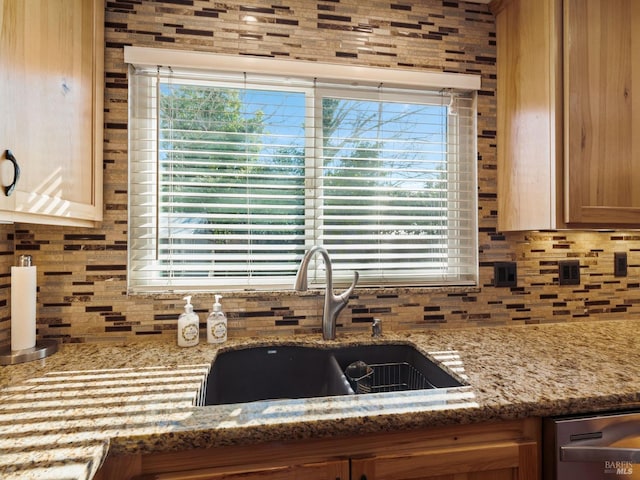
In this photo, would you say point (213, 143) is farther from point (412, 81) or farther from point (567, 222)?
point (567, 222)

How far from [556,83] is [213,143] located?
1.28 meters

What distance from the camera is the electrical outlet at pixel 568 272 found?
1.60 m

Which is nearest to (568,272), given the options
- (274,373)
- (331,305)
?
(331,305)

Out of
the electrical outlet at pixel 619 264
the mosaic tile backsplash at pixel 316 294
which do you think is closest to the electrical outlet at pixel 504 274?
the mosaic tile backsplash at pixel 316 294

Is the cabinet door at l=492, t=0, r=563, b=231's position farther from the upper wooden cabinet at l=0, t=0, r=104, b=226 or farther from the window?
the upper wooden cabinet at l=0, t=0, r=104, b=226

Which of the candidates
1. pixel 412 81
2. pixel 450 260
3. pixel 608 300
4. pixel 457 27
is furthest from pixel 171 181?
Answer: pixel 608 300

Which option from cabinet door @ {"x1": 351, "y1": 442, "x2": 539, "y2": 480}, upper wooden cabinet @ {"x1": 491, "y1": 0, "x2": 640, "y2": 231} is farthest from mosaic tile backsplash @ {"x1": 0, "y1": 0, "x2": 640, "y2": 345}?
cabinet door @ {"x1": 351, "y1": 442, "x2": 539, "y2": 480}

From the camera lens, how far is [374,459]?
2.65 feet

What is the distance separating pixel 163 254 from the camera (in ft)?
4.50

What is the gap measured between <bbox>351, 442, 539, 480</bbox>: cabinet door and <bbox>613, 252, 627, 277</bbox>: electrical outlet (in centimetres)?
122

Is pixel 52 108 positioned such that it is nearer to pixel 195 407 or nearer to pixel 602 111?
pixel 195 407

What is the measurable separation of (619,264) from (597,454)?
3.77 feet

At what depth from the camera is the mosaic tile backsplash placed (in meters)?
1.29

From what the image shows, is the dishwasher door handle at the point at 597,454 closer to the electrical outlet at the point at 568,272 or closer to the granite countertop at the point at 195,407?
the granite countertop at the point at 195,407
